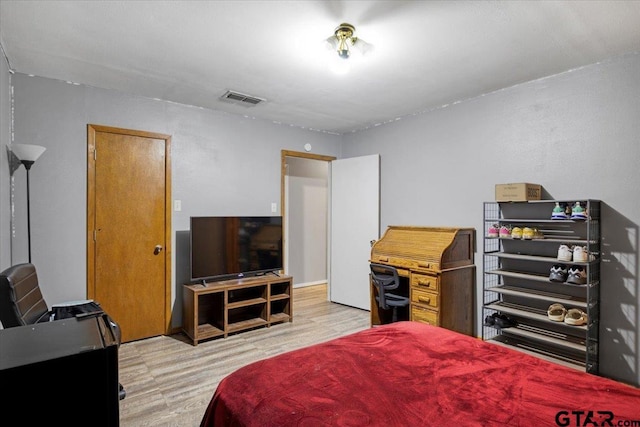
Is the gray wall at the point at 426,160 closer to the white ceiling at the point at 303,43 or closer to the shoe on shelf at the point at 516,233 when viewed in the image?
the white ceiling at the point at 303,43

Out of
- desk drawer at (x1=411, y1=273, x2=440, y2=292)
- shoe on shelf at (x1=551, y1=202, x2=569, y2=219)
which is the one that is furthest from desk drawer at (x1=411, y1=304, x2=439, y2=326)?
shoe on shelf at (x1=551, y1=202, x2=569, y2=219)

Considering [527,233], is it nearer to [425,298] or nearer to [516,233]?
[516,233]

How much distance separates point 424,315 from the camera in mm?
3352

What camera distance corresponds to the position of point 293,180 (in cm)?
610

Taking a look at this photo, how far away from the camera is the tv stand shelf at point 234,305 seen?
3.54 meters

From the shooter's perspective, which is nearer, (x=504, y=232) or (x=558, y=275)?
(x=558, y=275)

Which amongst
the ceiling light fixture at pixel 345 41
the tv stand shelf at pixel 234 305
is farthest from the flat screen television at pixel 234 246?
the ceiling light fixture at pixel 345 41

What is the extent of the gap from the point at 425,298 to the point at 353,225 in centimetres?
175

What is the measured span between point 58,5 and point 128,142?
1.59m

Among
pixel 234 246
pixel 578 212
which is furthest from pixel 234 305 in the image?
pixel 578 212

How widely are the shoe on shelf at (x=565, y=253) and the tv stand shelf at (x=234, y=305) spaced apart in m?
2.72

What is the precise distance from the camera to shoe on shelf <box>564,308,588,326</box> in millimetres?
2664

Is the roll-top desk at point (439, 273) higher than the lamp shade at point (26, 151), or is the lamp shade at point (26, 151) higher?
the lamp shade at point (26, 151)

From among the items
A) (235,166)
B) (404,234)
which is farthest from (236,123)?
(404,234)
